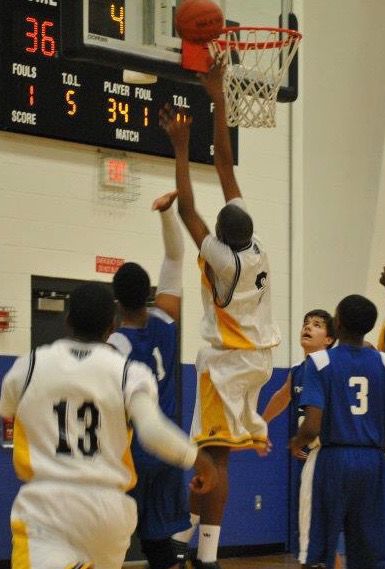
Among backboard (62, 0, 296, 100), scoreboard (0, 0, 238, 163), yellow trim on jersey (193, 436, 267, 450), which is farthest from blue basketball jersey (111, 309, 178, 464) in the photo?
scoreboard (0, 0, 238, 163)

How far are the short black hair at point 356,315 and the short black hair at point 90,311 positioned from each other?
221 centimetres

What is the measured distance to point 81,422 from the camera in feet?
13.8

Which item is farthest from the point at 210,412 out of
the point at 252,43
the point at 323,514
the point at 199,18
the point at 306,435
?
the point at 252,43

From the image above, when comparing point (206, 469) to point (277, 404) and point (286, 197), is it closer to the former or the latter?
point (277, 404)

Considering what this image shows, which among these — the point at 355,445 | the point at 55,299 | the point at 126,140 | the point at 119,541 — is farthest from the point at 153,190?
the point at 119,541

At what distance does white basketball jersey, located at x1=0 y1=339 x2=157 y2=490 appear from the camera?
4.19 meters

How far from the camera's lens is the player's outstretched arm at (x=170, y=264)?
19.5 feet

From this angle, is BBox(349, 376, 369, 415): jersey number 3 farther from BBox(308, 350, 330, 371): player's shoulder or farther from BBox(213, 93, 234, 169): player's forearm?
BBox(213, 93, 234, 169): player's forearm

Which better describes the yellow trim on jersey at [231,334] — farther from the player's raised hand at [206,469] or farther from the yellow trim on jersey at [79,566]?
the yellow trim on jersey at [79,566]

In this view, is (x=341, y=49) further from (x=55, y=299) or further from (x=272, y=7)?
(x=55, y=299)

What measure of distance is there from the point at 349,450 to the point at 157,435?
93.8 inches

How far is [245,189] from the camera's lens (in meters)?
10.6

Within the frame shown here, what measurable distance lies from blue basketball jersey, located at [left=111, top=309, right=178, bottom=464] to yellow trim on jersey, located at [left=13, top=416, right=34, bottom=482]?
1.43m

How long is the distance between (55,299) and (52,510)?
5287 mm
